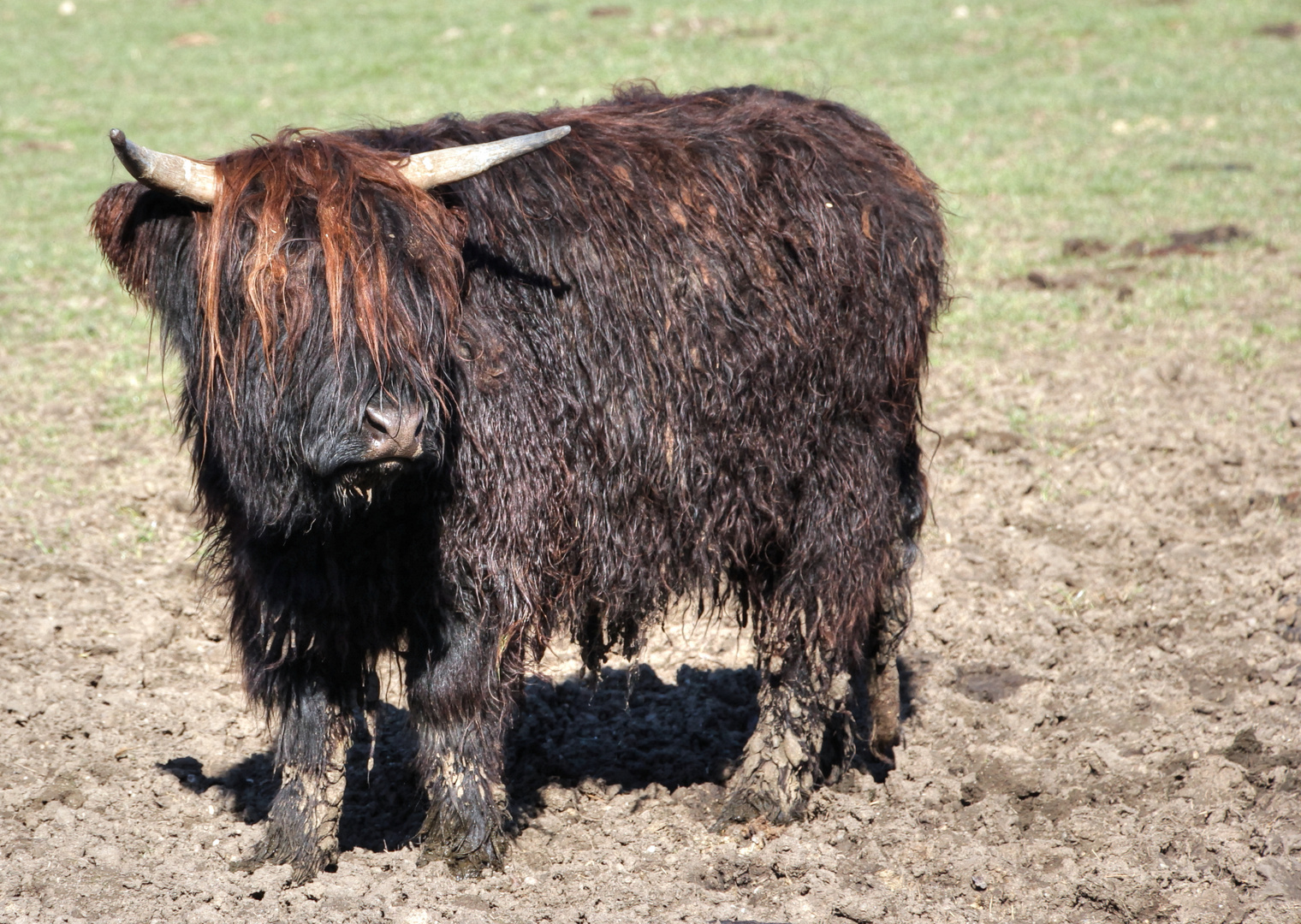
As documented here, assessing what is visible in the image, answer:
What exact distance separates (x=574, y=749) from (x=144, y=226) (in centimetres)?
256

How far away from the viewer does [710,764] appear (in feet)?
16.0

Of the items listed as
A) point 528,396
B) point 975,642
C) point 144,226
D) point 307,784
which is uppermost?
point 144,226

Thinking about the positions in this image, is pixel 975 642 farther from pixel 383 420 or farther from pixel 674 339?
pixel 383 420

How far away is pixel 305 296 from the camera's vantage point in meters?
3.13

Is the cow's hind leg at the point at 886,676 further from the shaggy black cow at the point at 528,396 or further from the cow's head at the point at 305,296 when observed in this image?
the cow's head at the point at 305,296

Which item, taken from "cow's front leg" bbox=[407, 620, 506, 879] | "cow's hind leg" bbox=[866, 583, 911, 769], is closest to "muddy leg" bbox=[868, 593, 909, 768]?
"cow's hind leg" bbox=[866, 583, 911, 769]

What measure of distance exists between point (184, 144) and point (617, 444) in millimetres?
12706

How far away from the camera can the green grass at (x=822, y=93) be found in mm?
8859

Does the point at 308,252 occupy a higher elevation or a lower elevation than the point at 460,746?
higher

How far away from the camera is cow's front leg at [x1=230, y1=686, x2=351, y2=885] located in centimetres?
382

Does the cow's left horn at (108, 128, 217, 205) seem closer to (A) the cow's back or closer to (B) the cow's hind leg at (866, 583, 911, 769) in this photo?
(A) the cow's back

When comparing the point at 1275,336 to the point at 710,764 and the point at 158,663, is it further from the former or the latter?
the point at 158,663

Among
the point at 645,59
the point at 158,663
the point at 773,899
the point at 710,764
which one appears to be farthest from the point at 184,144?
the point at 773,899

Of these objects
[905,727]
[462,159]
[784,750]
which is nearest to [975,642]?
[905,727]
